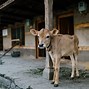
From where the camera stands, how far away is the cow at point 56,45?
5184mm

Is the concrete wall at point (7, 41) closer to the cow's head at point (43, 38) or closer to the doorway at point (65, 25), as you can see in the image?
the doorway at point (65, 25)

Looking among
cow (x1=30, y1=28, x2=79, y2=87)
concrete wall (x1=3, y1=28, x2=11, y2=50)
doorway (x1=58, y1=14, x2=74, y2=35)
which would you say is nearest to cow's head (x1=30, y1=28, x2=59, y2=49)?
cow (x1=30, y1=28, x2=79, y2=87)

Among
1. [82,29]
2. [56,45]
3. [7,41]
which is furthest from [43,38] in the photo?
[7,41]

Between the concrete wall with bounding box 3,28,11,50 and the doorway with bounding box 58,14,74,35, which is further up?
the doorway with bounding box 58,14,74,35

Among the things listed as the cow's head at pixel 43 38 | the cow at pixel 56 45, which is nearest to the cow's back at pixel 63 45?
the cow at pixel 56 45

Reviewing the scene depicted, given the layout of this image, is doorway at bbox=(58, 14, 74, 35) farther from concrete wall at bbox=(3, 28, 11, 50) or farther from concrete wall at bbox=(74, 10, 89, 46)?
concrete wall at bbox=(3, 28, 11, 50)

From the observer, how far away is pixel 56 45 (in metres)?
5.59

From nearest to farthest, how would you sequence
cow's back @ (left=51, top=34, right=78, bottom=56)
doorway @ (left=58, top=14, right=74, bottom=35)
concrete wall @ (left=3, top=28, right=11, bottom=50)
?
cow's back @ (left=51, top=34, right=78, bottom=56) → doorway @ (left=58, top=14, right=74, bottom=35) → concrete wall @ (left=3, top=28, right=11, bottom=50)

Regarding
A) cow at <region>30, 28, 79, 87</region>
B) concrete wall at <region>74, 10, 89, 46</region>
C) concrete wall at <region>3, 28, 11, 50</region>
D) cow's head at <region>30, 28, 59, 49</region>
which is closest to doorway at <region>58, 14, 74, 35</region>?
concrete wall at <region>74, 10, 89, 46</region>

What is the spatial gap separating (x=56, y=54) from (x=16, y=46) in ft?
26.4

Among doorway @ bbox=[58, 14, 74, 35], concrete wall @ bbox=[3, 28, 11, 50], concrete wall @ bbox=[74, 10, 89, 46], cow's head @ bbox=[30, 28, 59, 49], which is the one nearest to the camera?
cow's head @ bbox=[30, 28, 59, 49]

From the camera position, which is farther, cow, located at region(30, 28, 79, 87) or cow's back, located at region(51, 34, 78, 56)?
cow's back, located at region(51, 34, 78, 56)

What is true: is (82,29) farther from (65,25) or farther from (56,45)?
(56,45)

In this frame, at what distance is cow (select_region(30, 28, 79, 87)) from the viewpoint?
204 inches
